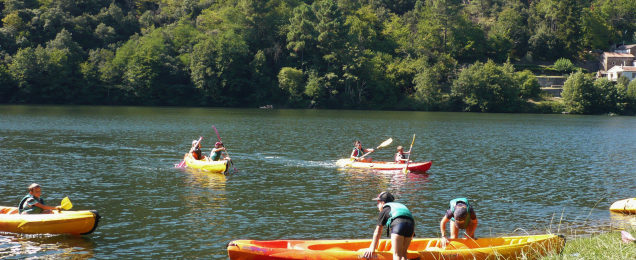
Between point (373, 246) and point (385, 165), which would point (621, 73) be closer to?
point (385, 165)

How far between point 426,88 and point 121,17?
67.2m

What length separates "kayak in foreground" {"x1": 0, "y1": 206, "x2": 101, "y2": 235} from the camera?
15992 millimetres

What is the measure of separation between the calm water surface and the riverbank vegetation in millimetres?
54086

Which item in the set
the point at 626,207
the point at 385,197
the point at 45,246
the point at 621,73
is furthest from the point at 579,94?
the point at 45,246

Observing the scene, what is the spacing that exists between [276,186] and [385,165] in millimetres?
7398

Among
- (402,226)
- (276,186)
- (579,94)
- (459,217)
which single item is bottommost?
(276,186)

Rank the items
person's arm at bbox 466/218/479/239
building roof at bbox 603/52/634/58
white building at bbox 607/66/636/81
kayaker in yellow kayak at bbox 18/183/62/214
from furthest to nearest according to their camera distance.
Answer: building roof at bbox 603/52/634/58, white building at bbox 607/66/636/81, kayaker in yellow kayak at bbox 18/183/62/214, person's arm at bbox 466/218/479/239

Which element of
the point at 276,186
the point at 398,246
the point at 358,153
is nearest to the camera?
the point at 398,246

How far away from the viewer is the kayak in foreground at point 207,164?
93.0 feet

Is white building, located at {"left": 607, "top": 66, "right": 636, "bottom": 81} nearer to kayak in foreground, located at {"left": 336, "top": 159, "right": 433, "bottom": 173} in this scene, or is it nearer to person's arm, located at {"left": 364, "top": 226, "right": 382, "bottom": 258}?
kayak in foreground, located at {"left": 336, "top": 159, "right": 433, "bottom": 173}

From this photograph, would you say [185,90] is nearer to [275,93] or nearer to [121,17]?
[275,93]

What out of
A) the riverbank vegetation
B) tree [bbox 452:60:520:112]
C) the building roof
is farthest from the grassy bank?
the building roof

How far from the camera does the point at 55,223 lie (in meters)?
16.0

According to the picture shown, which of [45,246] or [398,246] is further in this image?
[45,246]
